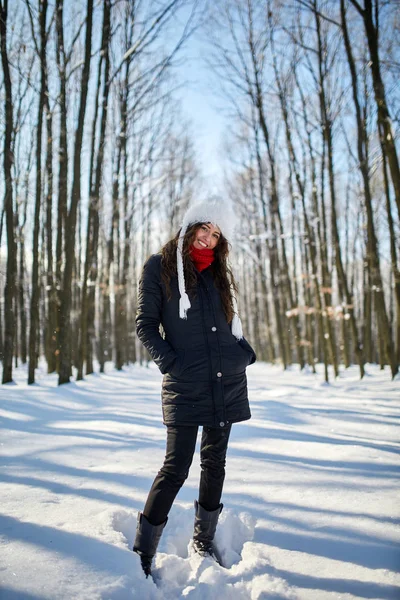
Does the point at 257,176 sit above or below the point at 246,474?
above

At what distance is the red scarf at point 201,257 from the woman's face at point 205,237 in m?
0.02

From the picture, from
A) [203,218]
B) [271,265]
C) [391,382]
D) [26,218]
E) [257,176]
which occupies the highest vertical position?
[257,176]

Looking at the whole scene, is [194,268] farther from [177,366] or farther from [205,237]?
[177,366]

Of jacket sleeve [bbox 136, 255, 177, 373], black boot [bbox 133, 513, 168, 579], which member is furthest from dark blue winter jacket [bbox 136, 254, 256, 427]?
black boot [bbox 133, 513, 168, 579]

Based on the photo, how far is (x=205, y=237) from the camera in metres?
2.19

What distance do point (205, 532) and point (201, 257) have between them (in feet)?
4.85

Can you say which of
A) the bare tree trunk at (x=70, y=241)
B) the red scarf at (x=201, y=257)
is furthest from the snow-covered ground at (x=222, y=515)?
the bare tree trunk at (x=70, y=241)

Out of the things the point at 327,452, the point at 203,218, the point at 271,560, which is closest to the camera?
the point at 271,560

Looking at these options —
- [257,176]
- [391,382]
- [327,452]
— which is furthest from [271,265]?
[327,452]

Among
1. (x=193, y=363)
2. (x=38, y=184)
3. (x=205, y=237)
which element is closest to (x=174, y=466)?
(x=193, y=363)

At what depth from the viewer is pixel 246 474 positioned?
10.1 ft

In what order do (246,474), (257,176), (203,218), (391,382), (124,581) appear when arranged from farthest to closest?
(257,176), (391,382), (246,474), (203,218), (124,581)

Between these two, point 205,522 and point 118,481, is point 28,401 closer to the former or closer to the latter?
point 118,481

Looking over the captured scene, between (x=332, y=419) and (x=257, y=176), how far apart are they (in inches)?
517
